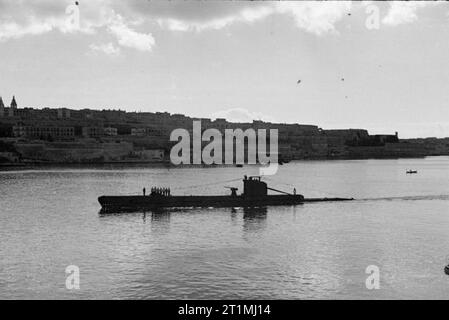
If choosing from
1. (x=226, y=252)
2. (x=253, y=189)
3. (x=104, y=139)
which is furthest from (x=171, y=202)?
(x=104, y=139)

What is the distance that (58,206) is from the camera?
4047cm

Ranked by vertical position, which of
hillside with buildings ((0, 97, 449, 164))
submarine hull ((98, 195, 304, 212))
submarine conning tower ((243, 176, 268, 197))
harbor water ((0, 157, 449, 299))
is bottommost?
harbor water ((0, 157, 449, 299))

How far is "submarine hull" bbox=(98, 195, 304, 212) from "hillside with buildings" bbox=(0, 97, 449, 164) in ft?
269

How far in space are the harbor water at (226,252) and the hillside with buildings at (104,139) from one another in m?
84.9

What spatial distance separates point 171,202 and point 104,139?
100887 millimetres

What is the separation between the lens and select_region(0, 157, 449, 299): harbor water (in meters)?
17.2

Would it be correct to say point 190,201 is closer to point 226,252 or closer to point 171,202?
point 171,202

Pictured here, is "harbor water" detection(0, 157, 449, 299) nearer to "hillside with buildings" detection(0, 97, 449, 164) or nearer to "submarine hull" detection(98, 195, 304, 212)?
"submarine hull" detection(98, 195, 304, 212)

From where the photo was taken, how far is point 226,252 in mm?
22484

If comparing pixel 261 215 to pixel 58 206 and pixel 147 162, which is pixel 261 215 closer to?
pixel 58 206

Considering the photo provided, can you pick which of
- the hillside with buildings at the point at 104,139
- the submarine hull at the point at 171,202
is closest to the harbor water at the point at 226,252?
the submarine hull at the point at 171,202

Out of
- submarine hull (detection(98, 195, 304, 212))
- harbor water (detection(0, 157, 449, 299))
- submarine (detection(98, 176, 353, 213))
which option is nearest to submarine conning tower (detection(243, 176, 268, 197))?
submarine (detection(98, 176, 353, 213))

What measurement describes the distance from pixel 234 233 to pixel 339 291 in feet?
36.8
